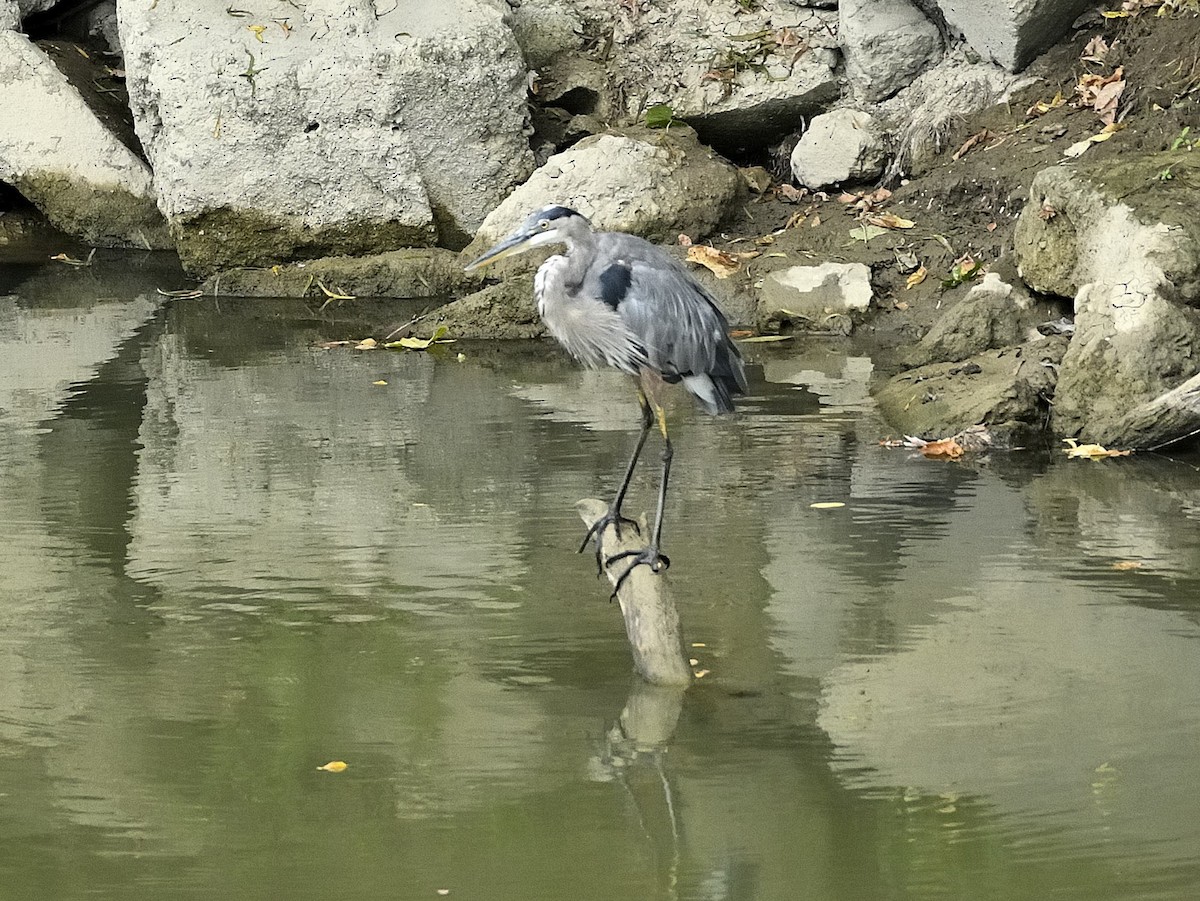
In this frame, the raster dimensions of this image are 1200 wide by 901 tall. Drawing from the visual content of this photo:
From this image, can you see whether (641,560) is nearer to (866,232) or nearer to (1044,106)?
(866,232)

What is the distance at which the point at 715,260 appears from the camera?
8883 mm

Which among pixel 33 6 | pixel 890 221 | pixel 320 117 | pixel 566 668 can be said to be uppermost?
pixel 33 6

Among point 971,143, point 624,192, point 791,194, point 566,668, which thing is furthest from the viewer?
point 791,194

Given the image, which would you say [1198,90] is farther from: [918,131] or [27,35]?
[27,35]

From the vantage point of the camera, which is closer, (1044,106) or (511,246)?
(511,246)

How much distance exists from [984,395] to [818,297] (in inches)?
95.6

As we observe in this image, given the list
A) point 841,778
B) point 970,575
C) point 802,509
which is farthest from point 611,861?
point 802,509

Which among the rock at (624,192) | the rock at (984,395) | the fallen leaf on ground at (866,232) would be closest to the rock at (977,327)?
the rock at (984,395)

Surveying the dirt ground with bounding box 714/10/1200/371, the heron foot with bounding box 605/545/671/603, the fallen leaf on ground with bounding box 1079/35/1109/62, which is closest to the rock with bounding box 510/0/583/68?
the dirt ground with bounding box 714/10/1200/371

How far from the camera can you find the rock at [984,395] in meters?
6.14

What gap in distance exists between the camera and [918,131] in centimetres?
948

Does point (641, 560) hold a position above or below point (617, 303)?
below

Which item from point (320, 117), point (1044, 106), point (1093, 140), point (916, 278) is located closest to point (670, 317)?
point (916, 278)

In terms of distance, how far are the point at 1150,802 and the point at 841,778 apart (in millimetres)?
646
